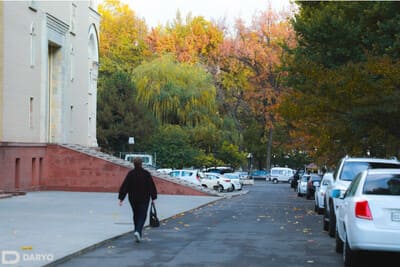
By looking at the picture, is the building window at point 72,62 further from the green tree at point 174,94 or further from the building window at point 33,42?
the green tree at point 174,94

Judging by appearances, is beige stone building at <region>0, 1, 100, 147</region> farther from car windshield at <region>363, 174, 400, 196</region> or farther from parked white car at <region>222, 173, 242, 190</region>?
car windshield at <region>363, 174, 400, 196</region>

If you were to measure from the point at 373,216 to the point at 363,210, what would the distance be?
19cm

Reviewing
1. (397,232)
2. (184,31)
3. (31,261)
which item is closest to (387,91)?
(397,232)

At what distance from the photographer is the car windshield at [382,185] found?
11578 millimetres

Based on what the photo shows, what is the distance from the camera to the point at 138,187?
16.0 metres

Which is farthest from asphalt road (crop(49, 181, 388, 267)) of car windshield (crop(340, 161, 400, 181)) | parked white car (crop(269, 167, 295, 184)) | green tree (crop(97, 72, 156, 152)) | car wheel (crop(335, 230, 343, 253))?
parked white car (crop(269, 167, 295, 184))

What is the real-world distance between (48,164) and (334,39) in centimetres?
1774

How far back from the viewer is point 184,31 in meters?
78.8

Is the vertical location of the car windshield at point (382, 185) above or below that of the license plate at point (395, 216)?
above

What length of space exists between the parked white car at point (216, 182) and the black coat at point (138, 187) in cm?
3643

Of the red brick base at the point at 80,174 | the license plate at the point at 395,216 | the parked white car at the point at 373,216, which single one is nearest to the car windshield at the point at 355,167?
the parked white car at the point at 373,216

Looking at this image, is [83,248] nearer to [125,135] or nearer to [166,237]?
[166,237]

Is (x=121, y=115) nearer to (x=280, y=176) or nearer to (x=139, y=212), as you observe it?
(x=280, y=176)

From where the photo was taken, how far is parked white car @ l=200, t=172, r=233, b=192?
5303cm
